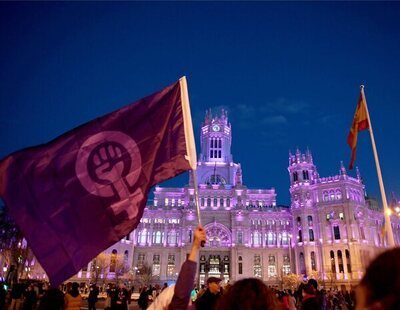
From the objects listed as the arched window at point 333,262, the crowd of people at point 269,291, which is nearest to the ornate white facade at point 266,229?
the arched window at point 333,262

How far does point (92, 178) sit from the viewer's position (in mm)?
6332

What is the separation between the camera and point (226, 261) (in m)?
71.2

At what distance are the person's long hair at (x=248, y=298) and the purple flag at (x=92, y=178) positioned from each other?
11.8 feet

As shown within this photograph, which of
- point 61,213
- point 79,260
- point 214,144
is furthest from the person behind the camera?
point 214,144

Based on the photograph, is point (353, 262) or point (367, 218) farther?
point (367, 218)

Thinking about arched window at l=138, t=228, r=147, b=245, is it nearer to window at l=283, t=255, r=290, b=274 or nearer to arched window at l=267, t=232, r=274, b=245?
arched window at l=267, t=232, r=274, b=245

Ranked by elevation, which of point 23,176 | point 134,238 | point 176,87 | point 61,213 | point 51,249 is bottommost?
point 51,249

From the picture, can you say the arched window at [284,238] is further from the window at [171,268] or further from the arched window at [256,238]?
the window at [171,268]

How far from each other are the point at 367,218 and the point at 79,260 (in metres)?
70.5

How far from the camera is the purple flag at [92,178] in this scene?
5.78 meters

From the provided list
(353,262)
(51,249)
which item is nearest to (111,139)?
(51,249)

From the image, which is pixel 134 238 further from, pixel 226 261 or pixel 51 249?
pixel 51 249

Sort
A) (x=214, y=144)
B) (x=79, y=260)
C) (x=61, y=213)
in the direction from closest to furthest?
(x=79, y=260), (x=61, y=213), (x=214, y=144)

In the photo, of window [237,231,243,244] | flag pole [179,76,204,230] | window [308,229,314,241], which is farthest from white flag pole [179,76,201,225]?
window [237,231,243,244]
